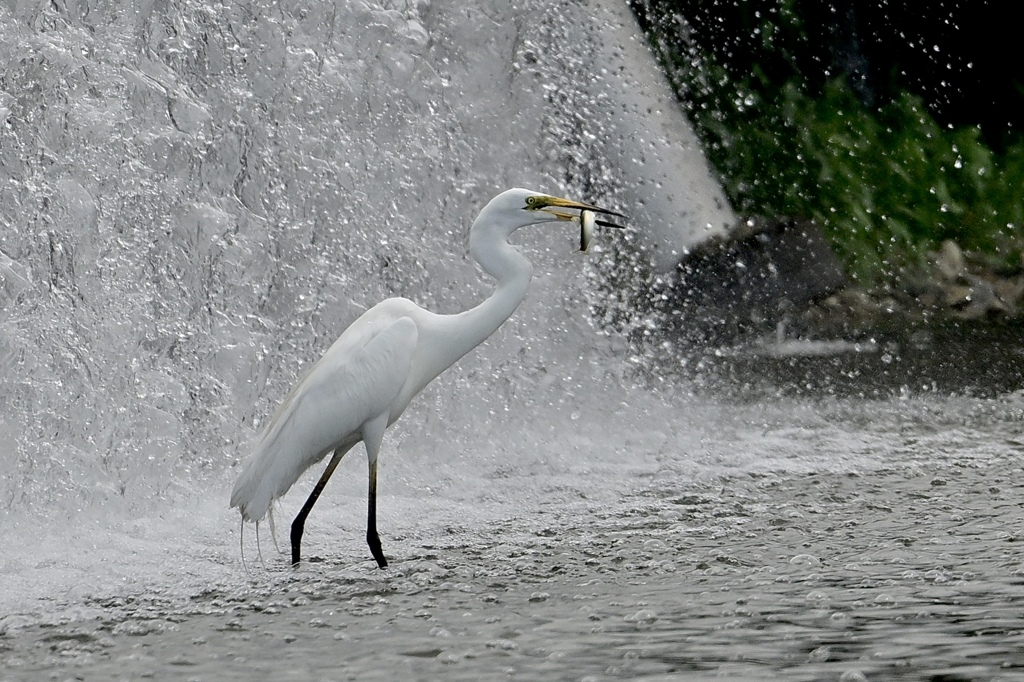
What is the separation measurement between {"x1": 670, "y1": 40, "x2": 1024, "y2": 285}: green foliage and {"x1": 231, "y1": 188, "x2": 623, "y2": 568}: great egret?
5.53m

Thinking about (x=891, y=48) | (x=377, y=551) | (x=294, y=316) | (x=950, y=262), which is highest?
(x=891, y=48)

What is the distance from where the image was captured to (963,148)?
10.8 m

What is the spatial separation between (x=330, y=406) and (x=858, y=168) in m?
6.98

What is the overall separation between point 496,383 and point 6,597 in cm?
318

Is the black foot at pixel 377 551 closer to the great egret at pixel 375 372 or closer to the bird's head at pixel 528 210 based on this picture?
the great egret at pixel 375 372

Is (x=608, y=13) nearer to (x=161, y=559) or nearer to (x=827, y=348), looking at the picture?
(x=827, y=348)

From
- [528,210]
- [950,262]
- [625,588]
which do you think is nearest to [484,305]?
[528,210]

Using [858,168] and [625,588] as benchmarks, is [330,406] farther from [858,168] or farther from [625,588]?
[858,168]

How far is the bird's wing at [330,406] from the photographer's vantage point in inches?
177

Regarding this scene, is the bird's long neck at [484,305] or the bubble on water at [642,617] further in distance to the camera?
the bird's long neck at [484,305]

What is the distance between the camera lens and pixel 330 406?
14.9 feet

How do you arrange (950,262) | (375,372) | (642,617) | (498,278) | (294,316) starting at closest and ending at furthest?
(642,617)
(375,372)
(498,278)
(294,316)
(950,262)

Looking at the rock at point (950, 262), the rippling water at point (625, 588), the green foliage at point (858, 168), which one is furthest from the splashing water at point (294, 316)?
the rock at point (950, 262)

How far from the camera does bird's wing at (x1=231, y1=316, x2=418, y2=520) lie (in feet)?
14.8
